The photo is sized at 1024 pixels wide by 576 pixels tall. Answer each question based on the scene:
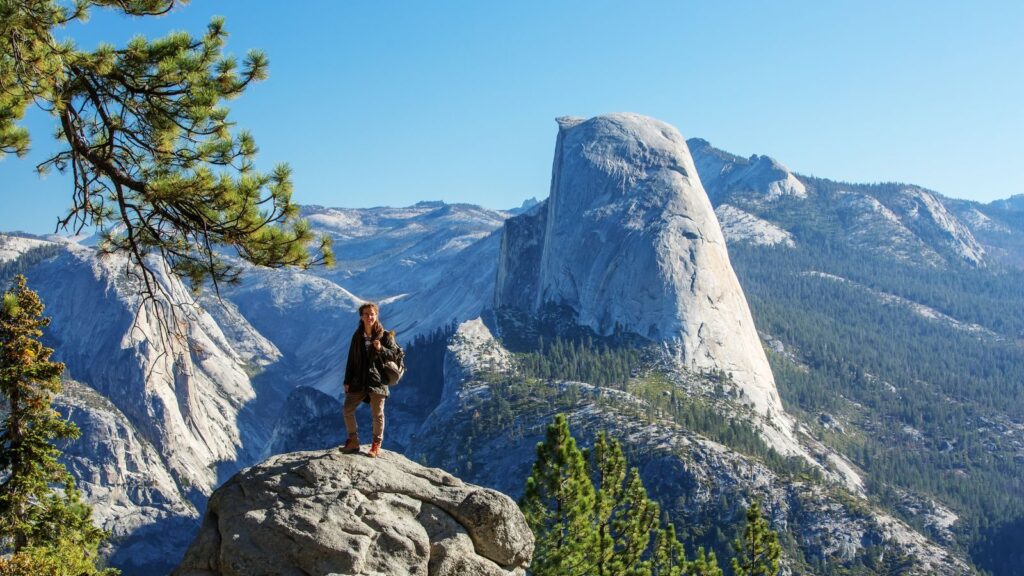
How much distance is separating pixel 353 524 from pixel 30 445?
11.7 metres

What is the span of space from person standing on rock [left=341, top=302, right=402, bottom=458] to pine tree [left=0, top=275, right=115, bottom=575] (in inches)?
380

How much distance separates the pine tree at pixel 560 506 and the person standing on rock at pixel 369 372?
61.9 feet

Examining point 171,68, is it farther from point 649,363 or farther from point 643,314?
point 643,314

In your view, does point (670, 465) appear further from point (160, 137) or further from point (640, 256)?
point (160, 137)

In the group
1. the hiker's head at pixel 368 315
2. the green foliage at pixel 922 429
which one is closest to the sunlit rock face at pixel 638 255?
the green foliage at pixel 922 429

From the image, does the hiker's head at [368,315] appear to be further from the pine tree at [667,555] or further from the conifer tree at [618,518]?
the pine tree at [667,555]

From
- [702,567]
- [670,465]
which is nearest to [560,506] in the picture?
[702,567]

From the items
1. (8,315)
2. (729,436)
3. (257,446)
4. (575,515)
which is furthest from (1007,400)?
(8,315)

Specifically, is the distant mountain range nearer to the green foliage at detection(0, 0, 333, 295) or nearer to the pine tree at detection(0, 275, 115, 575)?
the pine tree at detection(0, 275, 115, 575)

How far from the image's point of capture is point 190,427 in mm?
171500

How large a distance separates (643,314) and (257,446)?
80.7 metres

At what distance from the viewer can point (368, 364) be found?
1623 cm

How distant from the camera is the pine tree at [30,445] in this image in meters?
22.4

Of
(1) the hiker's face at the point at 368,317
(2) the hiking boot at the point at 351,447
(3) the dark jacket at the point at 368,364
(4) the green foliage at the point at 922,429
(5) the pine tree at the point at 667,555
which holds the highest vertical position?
(1) the hiker's face at the point at 368,317
